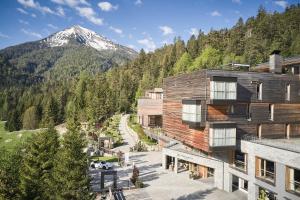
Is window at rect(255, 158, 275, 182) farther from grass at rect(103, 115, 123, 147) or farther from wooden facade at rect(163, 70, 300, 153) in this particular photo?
→ grass at rect(103, 115, 123, 147)

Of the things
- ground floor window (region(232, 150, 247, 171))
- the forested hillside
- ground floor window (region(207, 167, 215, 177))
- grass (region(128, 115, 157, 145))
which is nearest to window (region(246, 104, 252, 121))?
ground floor window (region(232, 150, 247, 171))

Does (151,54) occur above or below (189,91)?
above

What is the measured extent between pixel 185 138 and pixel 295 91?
1495 centimetres

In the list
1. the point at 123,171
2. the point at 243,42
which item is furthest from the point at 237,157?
the point at 243,42

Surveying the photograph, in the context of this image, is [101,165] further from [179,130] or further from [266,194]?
[266,194]

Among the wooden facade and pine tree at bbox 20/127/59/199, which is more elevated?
the wooden facade

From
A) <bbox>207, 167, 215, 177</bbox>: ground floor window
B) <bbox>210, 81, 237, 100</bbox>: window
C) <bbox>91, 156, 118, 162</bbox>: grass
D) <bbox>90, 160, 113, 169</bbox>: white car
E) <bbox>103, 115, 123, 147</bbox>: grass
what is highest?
<bbox>210, 81, 237, 100</bbox>: window

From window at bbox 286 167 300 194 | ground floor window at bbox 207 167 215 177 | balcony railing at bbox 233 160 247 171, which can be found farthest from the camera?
ground floor window at bbox 207 167 215 177

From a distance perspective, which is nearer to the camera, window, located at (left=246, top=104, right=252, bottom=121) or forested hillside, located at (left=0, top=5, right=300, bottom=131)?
window, located at (left=246, top=104, right=252, bottom=121)

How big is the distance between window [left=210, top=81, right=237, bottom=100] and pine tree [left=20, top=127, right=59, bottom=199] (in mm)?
18200

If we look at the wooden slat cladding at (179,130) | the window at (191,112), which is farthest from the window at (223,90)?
the wooden slat cladding at (179,130)

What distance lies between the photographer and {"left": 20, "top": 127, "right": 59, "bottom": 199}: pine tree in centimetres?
2656

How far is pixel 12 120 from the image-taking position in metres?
129

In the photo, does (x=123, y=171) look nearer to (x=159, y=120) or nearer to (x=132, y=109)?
(x=159, y=120)
